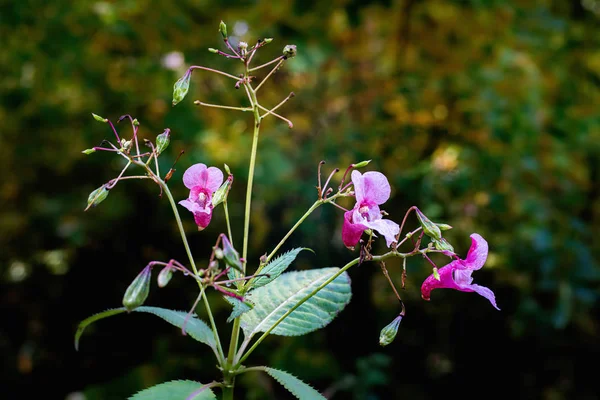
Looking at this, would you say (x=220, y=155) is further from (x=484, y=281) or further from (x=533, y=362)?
(x=533, y=362)

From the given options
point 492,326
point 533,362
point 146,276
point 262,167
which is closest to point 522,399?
point 533,362

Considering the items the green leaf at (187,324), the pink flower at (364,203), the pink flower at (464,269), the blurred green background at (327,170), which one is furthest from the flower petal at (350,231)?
the blurred green background at (327,170)

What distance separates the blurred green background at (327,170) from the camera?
85.3 inches

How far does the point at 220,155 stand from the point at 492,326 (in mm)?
1358

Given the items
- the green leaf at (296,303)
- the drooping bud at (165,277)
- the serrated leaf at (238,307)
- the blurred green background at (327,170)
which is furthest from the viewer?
the blurred green background at (327,170)

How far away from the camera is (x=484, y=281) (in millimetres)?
2307

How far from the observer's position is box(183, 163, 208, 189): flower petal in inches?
31.1

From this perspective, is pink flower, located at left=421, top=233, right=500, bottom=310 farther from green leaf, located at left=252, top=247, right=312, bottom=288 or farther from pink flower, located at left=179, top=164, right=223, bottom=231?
pink flower, located at left=179, top=164, right=223, bottom=231

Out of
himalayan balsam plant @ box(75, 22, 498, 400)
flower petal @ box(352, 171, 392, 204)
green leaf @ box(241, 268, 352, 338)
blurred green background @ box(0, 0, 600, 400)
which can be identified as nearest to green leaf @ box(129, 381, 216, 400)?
himalayan balsam plant @ box(75, 22, 498, 400)

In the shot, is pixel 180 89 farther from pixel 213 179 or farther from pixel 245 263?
pixel 245 263

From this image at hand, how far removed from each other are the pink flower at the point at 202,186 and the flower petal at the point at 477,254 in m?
0.36

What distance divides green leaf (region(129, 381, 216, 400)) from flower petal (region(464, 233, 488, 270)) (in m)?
0.38

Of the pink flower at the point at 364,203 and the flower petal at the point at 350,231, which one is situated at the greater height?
the pink flower at the point at 364,203

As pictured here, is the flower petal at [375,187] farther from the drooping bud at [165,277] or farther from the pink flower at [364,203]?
the drooping bud at [165,277]
